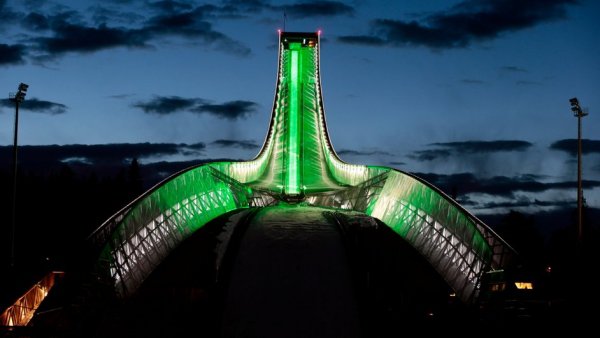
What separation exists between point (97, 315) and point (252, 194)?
15.8 metres

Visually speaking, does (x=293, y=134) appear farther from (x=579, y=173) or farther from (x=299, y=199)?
(x=579, y=173)

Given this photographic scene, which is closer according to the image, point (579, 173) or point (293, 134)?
point (579, 173)

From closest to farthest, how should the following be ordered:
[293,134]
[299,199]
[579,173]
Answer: [579,173] → [299,199] → [293,134]

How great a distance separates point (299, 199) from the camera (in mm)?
41688

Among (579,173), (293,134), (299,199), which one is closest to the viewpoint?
(579,173)

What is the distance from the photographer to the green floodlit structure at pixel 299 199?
101 ft

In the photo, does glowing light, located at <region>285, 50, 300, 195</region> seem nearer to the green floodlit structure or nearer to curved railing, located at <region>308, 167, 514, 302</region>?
the green floodlit structure

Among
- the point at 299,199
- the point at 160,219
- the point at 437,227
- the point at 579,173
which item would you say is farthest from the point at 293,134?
the point at 579,173

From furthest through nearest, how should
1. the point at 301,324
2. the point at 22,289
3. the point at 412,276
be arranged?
the point at 412,276 < the point at 22,289 < the point at 301,324

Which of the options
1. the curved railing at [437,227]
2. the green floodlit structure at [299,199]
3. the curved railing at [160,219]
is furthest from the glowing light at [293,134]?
the curved railing at [437,227]

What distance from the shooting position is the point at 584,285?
3127 cm

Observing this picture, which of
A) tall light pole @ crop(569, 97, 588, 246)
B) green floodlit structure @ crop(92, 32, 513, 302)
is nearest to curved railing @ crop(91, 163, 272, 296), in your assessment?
green floodlit structure @ crop(92, 32, 513, 302)

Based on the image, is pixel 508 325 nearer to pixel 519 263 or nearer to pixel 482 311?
pixel 482 311

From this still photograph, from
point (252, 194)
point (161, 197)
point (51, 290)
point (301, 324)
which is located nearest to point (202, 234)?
point (252, 194)
